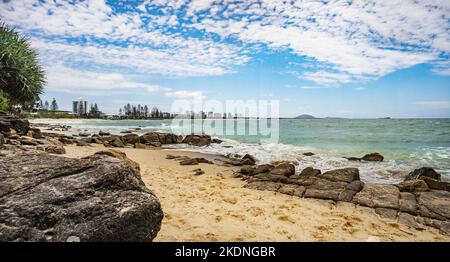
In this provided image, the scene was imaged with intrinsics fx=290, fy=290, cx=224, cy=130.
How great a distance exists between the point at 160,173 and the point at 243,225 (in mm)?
6147

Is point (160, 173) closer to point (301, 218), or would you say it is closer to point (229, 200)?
point (229, 200)

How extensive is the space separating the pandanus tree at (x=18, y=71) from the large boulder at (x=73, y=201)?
20190 millimetres

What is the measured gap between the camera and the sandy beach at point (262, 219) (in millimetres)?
5012

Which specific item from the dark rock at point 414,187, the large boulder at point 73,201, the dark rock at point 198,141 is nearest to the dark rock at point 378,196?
the dark rock at point 414,187

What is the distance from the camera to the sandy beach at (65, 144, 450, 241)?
5.01m

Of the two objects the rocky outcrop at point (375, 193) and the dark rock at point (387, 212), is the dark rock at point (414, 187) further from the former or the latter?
the dark rock at point (387, 212)

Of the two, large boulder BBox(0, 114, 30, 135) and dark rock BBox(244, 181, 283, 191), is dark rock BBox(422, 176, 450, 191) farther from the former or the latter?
large boulder BBox(0, 114, 30, 135)

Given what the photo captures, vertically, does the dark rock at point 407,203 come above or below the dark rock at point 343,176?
below

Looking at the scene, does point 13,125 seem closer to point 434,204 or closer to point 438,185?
point 434,204

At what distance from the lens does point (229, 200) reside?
726cm

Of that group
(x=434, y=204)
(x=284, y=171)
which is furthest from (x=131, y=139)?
(x=434, y=204)

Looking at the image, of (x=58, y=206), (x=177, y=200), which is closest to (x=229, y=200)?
(x=177, y=200)

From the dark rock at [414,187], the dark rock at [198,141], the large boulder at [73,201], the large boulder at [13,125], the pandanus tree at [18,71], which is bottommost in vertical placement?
the dark rock at [198,141]

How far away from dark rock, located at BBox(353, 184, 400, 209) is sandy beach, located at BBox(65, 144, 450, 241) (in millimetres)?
441
